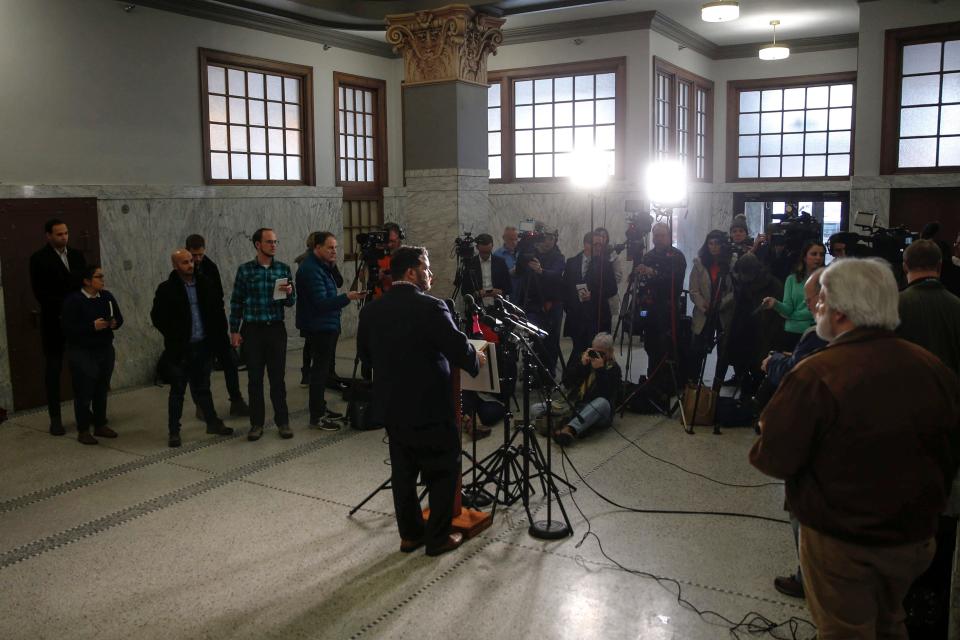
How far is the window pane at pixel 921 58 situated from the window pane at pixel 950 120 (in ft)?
1.58

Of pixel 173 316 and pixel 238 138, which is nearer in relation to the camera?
pixel 173 316

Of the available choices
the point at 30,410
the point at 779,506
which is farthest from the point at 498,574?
the point at 30,410

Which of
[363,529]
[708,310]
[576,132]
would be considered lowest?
[363,529]

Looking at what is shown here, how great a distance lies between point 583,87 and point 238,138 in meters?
4.63

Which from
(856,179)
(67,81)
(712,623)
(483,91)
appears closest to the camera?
(712,623)

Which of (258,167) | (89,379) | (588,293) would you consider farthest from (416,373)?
(258,167)

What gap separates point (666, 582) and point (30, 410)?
6.33m

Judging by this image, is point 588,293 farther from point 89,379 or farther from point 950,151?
point 950,151

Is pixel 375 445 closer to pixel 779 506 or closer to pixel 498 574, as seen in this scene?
pixel 498 574

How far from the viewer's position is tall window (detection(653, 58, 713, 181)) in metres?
11.4

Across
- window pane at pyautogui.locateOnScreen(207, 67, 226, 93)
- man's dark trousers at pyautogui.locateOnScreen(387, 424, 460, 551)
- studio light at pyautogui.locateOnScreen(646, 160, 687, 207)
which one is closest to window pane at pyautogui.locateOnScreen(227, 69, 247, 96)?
window pane at pyautogui.locateOnScreen(207, 67, 226, 93)

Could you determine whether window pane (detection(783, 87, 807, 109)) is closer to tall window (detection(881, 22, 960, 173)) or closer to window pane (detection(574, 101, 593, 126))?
tall window (detection(881, 22, 960, 173))

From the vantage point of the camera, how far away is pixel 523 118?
1198 cm

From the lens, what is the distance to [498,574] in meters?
4.21
